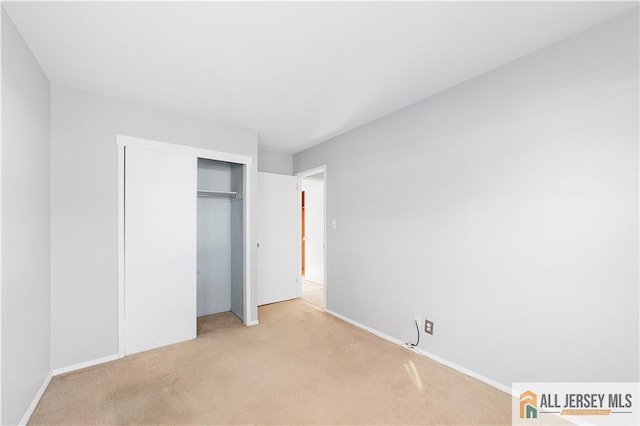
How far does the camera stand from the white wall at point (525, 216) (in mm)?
1615

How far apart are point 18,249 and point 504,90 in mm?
3523

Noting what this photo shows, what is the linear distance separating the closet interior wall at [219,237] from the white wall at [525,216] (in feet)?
6.50

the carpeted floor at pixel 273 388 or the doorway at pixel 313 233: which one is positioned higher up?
the doorway at pixel 313 233

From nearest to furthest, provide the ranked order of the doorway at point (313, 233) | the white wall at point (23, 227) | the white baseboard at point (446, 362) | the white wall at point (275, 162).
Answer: the white wall at point (23, 227), the white baseboard at point (446, 362), the white wall at point (275, 162), the doorway at point (313, 233)

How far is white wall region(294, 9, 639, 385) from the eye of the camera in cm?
162

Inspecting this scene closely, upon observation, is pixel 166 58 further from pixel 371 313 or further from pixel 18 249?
pixel 371 313

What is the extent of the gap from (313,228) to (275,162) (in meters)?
2.20

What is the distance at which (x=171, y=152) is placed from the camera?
2895mm

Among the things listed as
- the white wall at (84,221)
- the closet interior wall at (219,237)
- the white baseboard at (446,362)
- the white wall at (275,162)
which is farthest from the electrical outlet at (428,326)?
the white wall at (275,162)

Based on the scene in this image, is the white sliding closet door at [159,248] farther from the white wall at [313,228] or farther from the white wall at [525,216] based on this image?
the white wall at [313,228]

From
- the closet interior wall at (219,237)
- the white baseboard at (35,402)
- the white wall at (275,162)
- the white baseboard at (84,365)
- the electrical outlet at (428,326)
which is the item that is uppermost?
the white wall at (275,162)

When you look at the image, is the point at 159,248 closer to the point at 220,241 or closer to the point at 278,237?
the point at 220,241

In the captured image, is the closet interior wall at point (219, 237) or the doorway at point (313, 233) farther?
the doorway at point (313, 233)

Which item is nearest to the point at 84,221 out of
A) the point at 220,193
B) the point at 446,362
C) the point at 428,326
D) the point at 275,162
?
the point at 220,193
